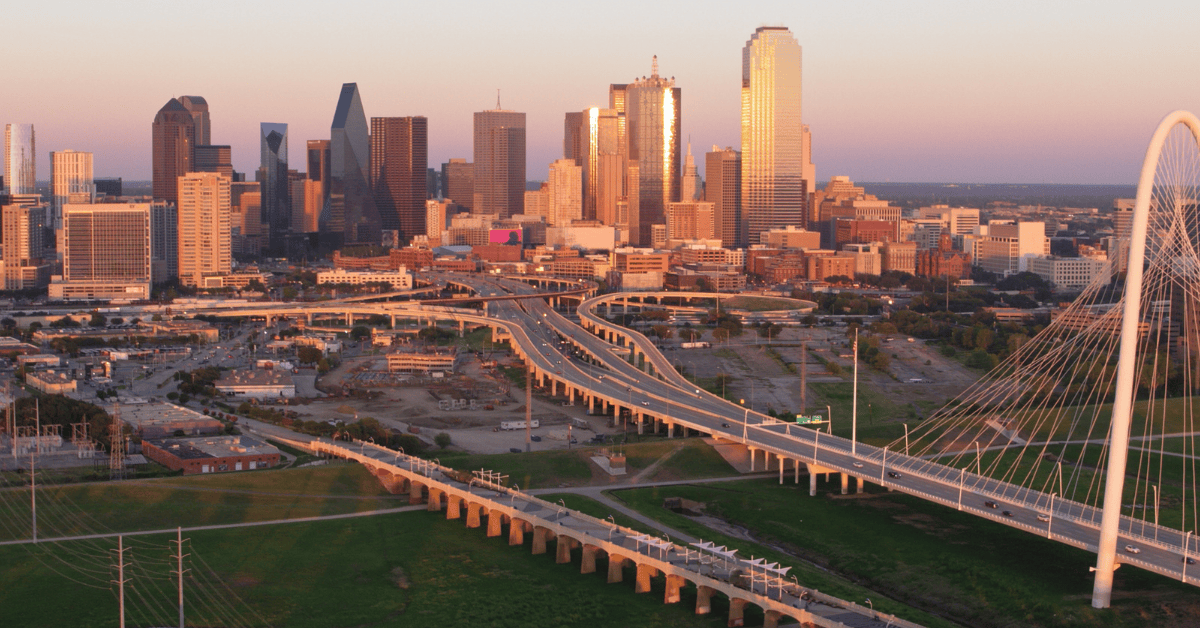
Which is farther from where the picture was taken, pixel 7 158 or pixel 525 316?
pixel 7 158

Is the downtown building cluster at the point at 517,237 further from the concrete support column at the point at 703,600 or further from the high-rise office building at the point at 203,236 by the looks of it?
the concrete support column at the point at 703,600

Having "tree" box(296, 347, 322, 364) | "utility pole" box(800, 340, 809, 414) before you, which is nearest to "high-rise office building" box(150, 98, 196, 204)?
"tree" box(296, 347, 322, 364)

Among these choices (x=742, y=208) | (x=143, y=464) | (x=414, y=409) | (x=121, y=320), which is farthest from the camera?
(x=742, y=208)

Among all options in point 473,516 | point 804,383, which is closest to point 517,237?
point 804,383

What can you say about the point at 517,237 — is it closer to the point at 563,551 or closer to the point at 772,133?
the point at 772,133

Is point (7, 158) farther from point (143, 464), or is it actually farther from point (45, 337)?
point (143, 464)

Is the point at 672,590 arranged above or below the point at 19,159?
below

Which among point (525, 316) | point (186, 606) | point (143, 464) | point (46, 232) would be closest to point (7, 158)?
point (46, 232)
